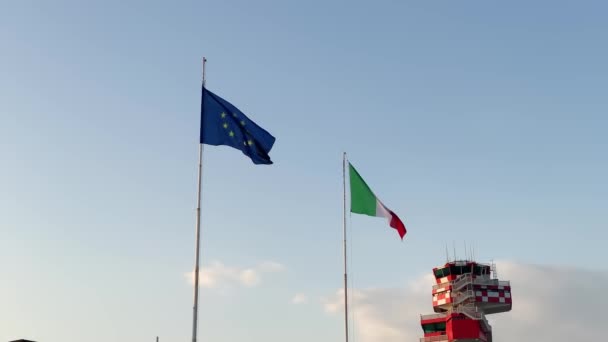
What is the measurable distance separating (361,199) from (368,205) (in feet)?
1.96

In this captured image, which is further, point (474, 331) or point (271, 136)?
point (474, 331)

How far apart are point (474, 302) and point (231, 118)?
78.0 metres

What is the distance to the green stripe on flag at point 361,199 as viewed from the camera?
143ft

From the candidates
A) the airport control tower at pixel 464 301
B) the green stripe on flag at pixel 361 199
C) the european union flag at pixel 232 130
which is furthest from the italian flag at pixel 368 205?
the airport control tower at pixel 464 301

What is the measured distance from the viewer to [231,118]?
113ft

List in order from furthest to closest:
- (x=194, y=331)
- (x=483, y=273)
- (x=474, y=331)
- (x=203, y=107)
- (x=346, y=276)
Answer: (x=483, y=273), (x=474, y=331), (x=346, y=276), (x=203, y=107), (x=194, y=331)

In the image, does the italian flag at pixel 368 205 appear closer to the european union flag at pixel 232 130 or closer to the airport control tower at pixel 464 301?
the european union flag at pixel 232 130

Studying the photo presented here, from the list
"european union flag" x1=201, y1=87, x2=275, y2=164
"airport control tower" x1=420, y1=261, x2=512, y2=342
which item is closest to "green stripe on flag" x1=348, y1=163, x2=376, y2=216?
"european union flag" x1=201, y1=87, x2=275, y2=164

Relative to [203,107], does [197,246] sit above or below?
below

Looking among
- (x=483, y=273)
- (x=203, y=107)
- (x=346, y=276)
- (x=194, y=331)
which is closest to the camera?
(x=194, y=331)

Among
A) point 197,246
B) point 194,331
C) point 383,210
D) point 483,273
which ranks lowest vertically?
point 194,331

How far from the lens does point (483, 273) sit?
4156 inches

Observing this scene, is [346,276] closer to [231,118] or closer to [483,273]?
[231,118]

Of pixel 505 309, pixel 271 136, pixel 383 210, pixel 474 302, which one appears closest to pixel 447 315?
pixel 474 302
